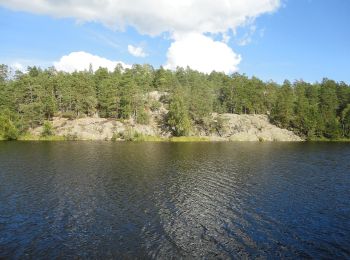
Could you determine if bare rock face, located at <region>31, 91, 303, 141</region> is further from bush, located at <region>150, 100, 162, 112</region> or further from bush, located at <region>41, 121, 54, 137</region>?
bush, located at <region>41, 121, 54, 137</region>

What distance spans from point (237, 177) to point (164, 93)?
121 meters

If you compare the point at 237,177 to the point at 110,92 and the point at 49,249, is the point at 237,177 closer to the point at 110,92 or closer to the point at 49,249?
the point at 49,249

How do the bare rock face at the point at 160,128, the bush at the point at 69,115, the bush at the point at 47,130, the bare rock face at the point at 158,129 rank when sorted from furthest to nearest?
the bush at the point at 69,115
the bare rock face at the point at 160,128
the bare rock face at the point at 158,129
the bush at the point at 47,130

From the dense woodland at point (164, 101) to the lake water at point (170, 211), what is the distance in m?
74.4

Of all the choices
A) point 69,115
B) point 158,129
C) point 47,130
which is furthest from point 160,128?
point 47,130

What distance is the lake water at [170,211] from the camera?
96.0ft

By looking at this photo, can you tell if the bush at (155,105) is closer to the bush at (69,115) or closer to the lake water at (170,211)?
the bush at (69,115)

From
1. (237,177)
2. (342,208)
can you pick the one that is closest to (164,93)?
(237,177)

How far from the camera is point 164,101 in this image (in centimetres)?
17300

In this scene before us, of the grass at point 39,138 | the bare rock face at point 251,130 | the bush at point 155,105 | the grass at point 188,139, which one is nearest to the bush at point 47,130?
the grass at point 39,138

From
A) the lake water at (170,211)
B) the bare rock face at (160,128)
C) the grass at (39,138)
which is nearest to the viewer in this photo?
the lake water at (170,211)

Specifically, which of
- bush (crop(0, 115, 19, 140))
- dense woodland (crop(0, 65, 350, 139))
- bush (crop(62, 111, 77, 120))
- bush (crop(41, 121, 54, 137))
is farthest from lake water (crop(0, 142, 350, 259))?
bush (crop(62, 111, 77, 120))

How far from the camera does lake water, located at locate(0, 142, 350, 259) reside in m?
29.3

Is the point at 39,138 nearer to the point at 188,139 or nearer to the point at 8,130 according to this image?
the point at 8,130
